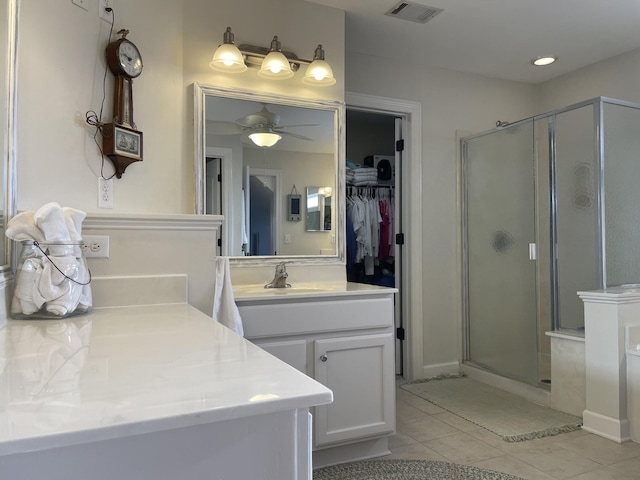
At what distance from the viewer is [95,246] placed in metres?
1.62

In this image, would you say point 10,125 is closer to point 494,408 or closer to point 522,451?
point 522,451

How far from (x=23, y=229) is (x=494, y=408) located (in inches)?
107

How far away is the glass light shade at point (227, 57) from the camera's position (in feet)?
7.77

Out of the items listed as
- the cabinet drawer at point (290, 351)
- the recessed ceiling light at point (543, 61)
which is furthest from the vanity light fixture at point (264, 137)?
the recessed ceiling light at point (543, 61)

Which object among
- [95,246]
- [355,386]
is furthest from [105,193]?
[355,386]

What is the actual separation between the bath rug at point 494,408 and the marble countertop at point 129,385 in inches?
84.5

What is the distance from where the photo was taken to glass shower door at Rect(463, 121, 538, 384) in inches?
131

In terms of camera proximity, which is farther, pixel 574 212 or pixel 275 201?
pixel 574 212

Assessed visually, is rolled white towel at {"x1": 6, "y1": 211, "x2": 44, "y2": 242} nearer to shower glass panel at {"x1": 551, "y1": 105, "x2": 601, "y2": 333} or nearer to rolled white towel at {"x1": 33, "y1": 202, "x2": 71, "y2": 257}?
rolled white towel at {"x1": 33, "y1": 202, "x2": 71, "y2": 257}

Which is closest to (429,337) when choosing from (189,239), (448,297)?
(448,297)

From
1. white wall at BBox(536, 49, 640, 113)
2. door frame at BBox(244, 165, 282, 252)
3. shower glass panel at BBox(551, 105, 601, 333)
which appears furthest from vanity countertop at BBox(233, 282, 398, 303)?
white wall at BBox(536, 49, 640, 113)

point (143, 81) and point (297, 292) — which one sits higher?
point (143, 81)

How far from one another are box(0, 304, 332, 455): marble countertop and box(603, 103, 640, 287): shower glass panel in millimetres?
2735

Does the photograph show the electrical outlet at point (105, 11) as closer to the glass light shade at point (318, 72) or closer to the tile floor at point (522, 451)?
the glass light shade at point (318, 72)
